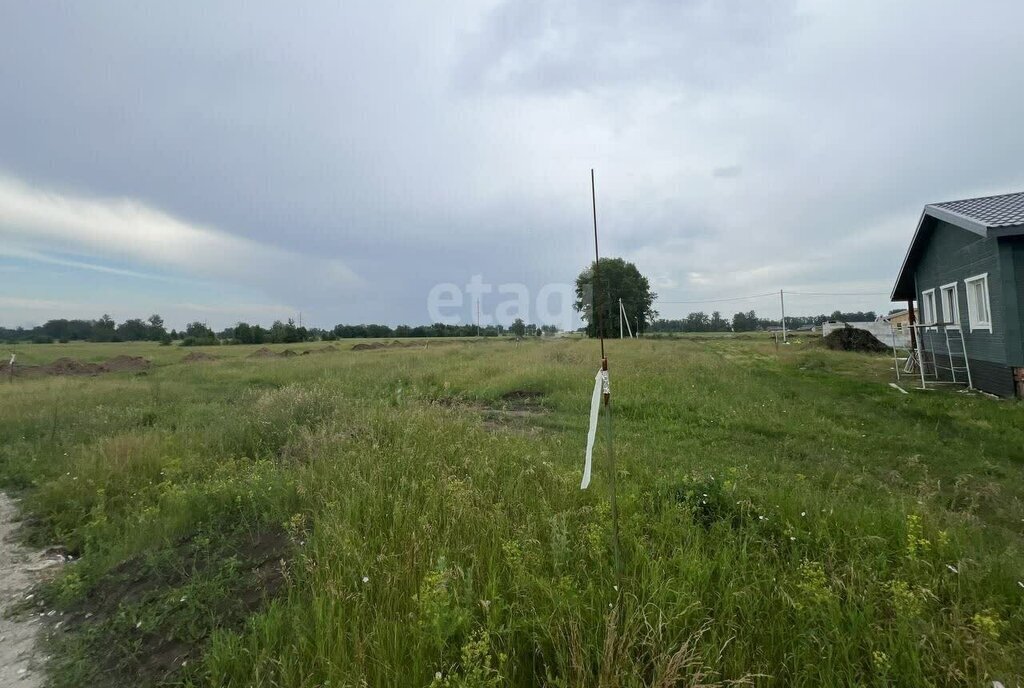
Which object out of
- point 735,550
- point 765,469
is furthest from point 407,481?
point 765,469

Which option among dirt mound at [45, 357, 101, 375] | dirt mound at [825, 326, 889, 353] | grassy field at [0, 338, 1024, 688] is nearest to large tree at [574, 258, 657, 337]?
grassy field at [0, 338, 1024, 688]

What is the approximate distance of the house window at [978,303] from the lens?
10.3 meters

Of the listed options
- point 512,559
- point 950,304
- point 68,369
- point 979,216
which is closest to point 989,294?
point 979,216

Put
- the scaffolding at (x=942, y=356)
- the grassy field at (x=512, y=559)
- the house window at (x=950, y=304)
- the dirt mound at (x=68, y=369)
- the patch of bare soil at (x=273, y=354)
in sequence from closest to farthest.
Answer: the grassy field at (x=512, y=559), the scaffolding at (x=942, y=356), the house window at (x=950, y=304), the dirt mound at (x=68, y=369), the patch of bare soil at (x=273, y=354)

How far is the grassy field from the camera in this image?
1974 mm

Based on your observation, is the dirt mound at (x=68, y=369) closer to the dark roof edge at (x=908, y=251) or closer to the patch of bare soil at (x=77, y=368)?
the patch of bare soil at (x=77, y=368)

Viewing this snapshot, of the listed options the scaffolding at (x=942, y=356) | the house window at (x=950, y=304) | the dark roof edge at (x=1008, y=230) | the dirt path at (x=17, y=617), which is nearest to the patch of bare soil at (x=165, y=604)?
the dirt path at (x=17, y=617)

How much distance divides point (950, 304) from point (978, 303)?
7.24 feet

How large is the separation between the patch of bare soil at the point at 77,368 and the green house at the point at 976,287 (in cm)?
3195

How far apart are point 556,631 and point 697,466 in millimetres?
3427

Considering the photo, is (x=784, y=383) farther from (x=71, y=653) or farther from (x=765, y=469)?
(x=71, y=653)

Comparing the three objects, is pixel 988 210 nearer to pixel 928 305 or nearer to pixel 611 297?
pixel 928 305

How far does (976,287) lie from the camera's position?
1104 centimetres

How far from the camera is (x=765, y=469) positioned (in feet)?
16.5
